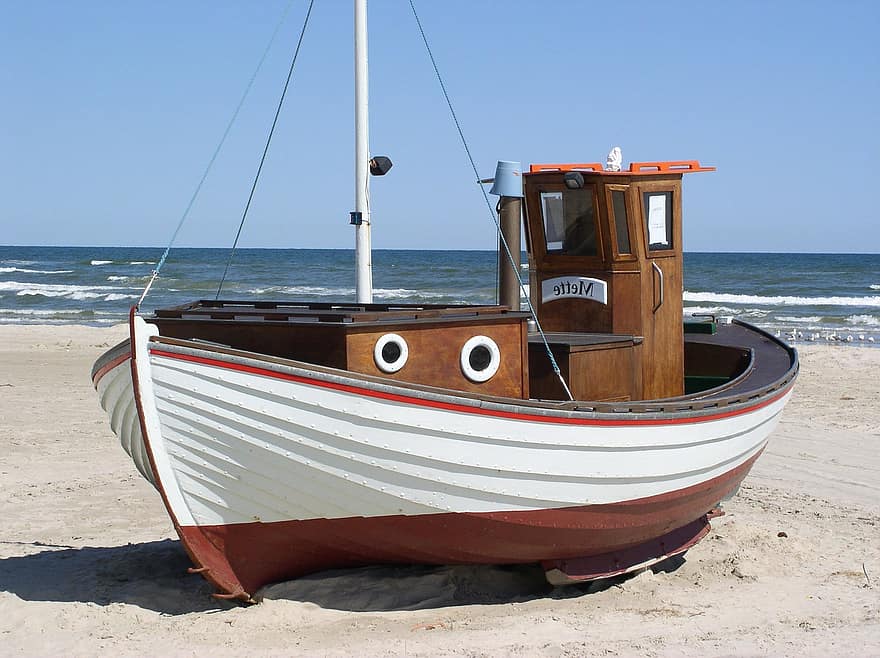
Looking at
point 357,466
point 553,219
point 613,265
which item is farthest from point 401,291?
point 357,466

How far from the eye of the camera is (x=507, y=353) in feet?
19.8

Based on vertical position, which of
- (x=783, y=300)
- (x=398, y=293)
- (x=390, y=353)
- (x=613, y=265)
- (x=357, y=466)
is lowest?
(x=783, y=300)

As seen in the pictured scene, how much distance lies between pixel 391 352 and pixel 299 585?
159cm

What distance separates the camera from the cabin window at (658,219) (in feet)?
24.7

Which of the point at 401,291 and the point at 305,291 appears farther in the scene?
the point at 305,291

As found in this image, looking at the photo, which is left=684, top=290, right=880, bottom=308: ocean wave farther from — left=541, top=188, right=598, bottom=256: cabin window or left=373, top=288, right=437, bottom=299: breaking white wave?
left=541, top=188, right=598, bottom=256: cabin window

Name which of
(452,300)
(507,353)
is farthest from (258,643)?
(452,300)

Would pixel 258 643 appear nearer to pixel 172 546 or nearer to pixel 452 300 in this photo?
pixel 172 546

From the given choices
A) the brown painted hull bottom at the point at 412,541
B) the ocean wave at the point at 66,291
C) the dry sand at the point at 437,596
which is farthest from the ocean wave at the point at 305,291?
the brown painted hull bottom at the point at 412,541

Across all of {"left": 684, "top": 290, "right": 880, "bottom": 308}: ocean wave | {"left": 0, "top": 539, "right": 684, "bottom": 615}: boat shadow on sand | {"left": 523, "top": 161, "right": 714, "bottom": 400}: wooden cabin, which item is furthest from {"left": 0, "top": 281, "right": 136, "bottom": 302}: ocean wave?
{"left": 523, "top": 161, "right": 714, "bottom": 400}: wooden cabin

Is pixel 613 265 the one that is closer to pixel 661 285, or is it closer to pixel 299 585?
pixel 661 285

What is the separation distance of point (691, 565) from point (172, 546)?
366cm

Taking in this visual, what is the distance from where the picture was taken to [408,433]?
525 cm

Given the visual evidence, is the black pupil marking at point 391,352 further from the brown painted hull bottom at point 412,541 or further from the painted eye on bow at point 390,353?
the brown painted hull bottom at point 412,541
